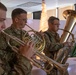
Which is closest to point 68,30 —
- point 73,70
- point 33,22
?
point 73,70

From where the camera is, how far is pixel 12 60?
1519 mm

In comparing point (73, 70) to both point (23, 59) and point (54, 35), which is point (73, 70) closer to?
point (54, 35)

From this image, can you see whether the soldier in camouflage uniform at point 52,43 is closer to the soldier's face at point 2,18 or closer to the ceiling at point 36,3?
the soldier's face at point 2,18

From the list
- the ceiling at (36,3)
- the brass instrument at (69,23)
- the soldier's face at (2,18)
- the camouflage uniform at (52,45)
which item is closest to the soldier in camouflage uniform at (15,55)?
the soldier's face at (2,18)

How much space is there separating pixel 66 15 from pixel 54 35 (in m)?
0.47

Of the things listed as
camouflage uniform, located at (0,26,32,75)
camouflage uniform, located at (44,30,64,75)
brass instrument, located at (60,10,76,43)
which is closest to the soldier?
camouflage uniform, located at (0,26,32,75)

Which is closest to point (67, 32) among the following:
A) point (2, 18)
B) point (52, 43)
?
point (52, 43)

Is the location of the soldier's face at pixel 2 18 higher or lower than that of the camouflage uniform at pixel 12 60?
higher

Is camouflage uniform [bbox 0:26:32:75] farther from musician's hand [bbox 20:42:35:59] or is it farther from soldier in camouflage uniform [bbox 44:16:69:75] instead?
soldier in camouflage uniform [bbox 44:16:69:75]

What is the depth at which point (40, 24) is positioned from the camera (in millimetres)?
4664

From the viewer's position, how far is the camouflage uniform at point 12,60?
125 centimetres

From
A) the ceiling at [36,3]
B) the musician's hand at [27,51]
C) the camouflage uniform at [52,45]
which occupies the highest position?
the ceiling at [36,3]

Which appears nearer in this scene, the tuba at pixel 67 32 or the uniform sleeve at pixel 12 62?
the uniform sleeve at pixel 12 62

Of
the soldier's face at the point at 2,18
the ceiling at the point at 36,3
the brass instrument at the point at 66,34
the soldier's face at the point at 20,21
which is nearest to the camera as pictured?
the soldier's face at the point at 2,18
